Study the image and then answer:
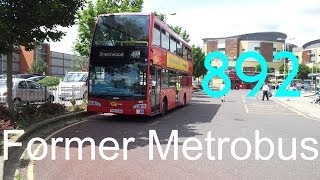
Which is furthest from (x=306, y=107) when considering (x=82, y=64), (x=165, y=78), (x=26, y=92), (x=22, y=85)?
(x=82, y=64)

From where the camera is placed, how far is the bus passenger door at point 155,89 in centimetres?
1628

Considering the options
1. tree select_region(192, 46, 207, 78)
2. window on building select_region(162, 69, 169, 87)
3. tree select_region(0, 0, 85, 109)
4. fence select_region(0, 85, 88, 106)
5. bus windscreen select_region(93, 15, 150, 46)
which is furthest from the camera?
tree select_region(192, 46, 207, 78)

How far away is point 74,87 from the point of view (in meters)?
25.5

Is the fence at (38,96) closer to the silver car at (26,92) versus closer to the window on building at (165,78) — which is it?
the silver car at (26,92)

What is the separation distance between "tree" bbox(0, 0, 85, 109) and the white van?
9134mm

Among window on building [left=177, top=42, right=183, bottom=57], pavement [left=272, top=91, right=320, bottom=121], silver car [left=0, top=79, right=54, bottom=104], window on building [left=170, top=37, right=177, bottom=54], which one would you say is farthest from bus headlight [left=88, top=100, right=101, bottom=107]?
pavement [left=272, top=91, right=320, bottom=121]

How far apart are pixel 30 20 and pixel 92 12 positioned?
14.9 metres

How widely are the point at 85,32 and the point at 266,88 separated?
759 inches

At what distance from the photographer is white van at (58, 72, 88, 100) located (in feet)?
78.6

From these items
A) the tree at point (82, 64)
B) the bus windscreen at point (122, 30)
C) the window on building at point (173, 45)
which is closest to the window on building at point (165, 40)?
the window on building at point (173, 45)

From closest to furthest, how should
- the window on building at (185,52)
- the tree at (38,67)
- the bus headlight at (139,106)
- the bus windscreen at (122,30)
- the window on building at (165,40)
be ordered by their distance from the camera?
the bus headlight at (139,106)
the bus windscreen at (122,30)
the window on building at (165,40)
the window on building at (185,52)
the tree at (38,67)

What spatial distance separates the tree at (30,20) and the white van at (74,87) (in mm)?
9134

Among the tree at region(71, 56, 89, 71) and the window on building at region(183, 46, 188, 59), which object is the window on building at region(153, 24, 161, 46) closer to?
the window on building at region(183, 46, 188, 59)

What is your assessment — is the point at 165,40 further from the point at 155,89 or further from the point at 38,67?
the point at 38,67
